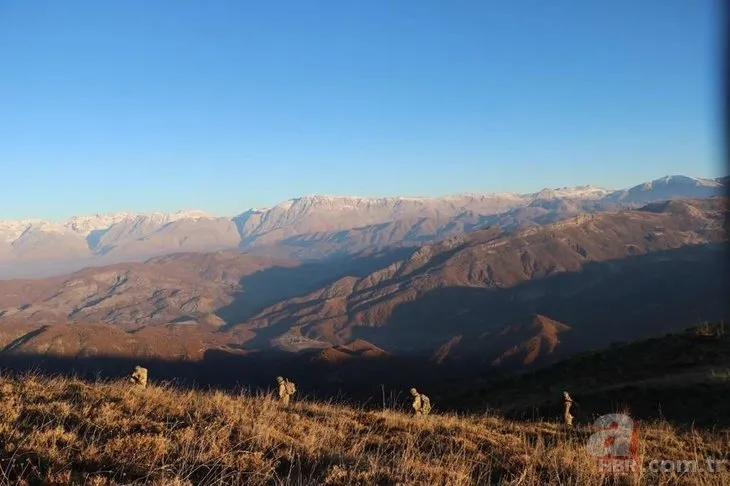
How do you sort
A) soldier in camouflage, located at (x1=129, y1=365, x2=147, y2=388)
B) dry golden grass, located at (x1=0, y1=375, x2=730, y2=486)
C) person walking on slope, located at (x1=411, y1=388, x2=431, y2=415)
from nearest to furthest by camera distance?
dry golden grass, located at (x1=0, y1=375, x2=730, y2=486) → soldier in camouflage, located at (x1=129, y1=365, x2=147, y2=388) → person walking on slope, located at (x1=411, y1=388, x2=431, y2=415)

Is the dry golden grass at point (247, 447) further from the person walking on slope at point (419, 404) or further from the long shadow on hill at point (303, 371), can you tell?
the long shadow on hill at point (303, 371)

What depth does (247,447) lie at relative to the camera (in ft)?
25.7

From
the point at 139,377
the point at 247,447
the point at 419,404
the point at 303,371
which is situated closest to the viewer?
the point at 247,447

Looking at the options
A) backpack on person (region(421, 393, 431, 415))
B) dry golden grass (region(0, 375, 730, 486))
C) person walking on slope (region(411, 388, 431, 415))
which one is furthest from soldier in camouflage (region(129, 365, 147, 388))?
backpack on person (region(421, 393, 431, 415))

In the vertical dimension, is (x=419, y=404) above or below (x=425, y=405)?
above

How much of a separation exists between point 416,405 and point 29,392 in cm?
1121

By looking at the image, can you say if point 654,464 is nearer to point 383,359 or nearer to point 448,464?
point 448,464

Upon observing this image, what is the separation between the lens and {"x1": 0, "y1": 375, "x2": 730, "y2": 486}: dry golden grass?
256 inches

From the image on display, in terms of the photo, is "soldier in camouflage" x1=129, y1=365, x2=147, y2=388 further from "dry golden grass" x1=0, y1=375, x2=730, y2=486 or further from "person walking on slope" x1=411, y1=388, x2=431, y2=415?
"person walking on slope" x1=411, y1=388, x2=431, y2=415

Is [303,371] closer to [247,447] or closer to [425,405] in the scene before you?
[425,405]

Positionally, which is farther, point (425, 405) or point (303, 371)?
point (303, 371)

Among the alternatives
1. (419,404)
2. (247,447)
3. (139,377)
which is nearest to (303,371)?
(419,404)

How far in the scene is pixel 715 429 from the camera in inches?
592

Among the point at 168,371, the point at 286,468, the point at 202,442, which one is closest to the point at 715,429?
the point at 286,468
